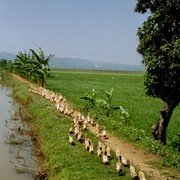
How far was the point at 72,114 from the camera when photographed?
63.6ft

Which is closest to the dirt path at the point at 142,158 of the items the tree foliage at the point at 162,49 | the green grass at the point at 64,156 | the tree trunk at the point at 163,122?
the green grass at the point at 64,156

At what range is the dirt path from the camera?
1010 cm

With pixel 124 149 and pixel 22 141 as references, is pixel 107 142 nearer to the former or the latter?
pixel 124 149

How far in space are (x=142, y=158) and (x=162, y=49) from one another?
3600mm

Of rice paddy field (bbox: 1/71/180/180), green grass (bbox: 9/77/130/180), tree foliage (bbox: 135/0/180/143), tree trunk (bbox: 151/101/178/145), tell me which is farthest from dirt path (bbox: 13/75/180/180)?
tree foliage (bbox: 135/0/180/143)

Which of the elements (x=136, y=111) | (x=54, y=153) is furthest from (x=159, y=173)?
(x=136, y=111)

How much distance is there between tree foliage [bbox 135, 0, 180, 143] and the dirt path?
2088 millimetres

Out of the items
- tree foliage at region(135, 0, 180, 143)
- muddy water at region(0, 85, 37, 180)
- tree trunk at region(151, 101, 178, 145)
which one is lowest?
muddy water at region(0, 85, 37, 180)

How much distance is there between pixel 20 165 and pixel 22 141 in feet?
9.69

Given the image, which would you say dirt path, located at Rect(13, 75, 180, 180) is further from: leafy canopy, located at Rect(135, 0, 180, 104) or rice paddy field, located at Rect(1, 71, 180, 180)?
leafy canopy, located at Rect(135, 0, 180, 104)

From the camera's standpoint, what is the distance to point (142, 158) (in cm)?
1193

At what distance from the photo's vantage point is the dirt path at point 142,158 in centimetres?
1010

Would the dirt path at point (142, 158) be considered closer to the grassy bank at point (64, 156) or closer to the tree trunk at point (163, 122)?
the grassy bank at point (64, 156)

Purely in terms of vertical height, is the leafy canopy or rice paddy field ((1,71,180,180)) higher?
the leafy canopy
